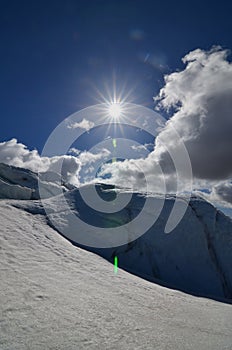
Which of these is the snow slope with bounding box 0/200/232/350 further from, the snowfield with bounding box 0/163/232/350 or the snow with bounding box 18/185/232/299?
the snow with bounding box 18/185/232/299

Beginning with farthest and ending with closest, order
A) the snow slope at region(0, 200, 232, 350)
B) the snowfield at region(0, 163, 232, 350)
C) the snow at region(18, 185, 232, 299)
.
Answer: the snow at region(18, 185, 232, 299)
the snowfield at region(0, 163, 232, 350)
the snow slope at region(0, 200, 232, 350)

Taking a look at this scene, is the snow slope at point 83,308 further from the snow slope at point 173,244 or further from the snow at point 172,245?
the snow slope at point 173,244

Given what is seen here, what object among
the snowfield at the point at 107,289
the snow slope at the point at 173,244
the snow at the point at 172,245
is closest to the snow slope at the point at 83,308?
the snowfield at the point at 107,289

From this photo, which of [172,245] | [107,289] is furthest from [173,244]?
[107,289]

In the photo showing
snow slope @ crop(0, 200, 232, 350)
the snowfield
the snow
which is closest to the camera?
snow slope @ crop(0, 200, 232, 350)

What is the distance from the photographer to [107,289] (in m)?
7.33

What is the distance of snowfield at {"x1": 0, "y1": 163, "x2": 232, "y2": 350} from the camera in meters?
4.62

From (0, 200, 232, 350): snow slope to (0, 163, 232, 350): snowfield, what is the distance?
2cm

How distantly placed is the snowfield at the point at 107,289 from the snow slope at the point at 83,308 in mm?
19

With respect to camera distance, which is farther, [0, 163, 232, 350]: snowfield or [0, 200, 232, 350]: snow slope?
[0, 163, 232, 350]: snowfield

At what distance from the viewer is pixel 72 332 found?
15.0ft

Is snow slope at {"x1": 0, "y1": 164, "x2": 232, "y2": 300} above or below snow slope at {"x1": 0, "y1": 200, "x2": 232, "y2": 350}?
above

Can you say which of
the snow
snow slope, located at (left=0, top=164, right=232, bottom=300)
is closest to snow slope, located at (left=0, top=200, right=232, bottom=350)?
the snow

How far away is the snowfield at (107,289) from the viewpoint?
462 cm
